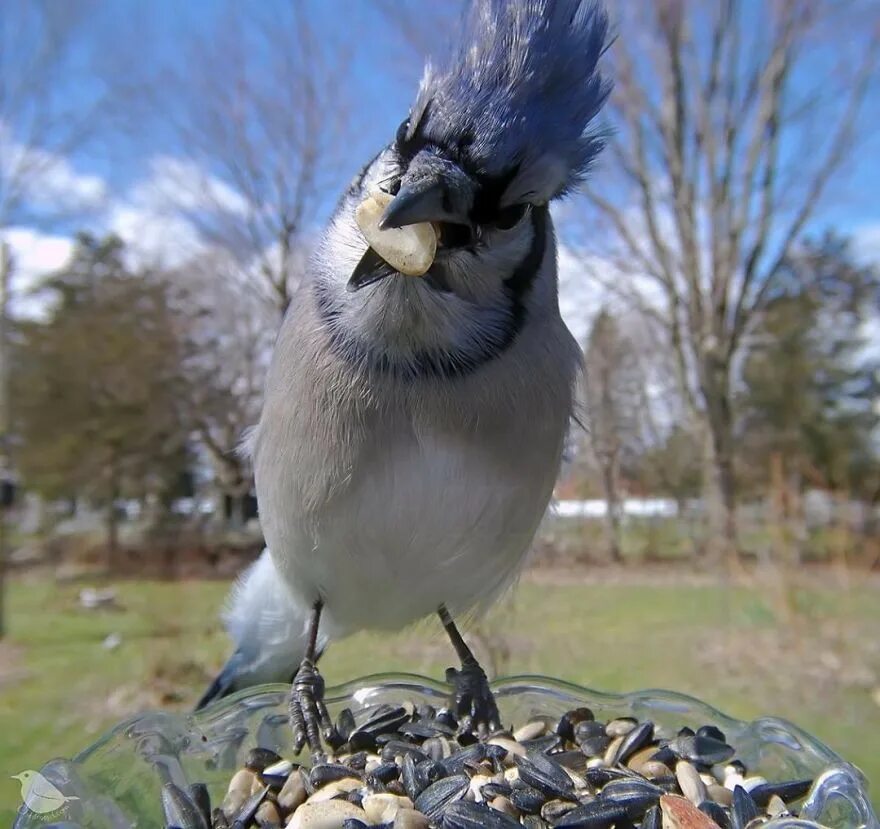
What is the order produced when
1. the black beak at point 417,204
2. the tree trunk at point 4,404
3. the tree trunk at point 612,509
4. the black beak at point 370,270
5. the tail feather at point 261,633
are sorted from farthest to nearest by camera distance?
the tree trunk at point 4,404 → the tree trunk at point 612,509 → the tail feather at point 261,633 → the black beak at point 370,270 → the black beak at point 417,204

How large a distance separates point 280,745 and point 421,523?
40 centimetres

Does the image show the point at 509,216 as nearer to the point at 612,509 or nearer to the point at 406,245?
the point at 406,245

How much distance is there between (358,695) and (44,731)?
8.81ft

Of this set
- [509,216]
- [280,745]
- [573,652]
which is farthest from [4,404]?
[509,216]

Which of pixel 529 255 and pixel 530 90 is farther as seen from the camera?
pixel 529 255

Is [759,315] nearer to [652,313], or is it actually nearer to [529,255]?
[652,313]

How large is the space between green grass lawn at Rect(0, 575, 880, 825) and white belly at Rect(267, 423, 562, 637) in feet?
4.45

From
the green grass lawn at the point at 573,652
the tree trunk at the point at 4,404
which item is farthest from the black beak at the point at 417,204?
the tree trunk at the point at 4,404

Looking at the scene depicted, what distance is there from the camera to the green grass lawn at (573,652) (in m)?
3.48

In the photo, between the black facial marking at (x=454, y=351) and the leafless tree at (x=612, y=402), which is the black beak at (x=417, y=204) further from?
the leafless tree at (x=612, y=402)

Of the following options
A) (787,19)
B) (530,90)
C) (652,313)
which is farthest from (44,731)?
(787,19)

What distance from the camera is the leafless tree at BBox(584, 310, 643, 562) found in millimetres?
2891

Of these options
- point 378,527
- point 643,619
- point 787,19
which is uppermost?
point 787,19

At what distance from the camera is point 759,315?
7.53m
